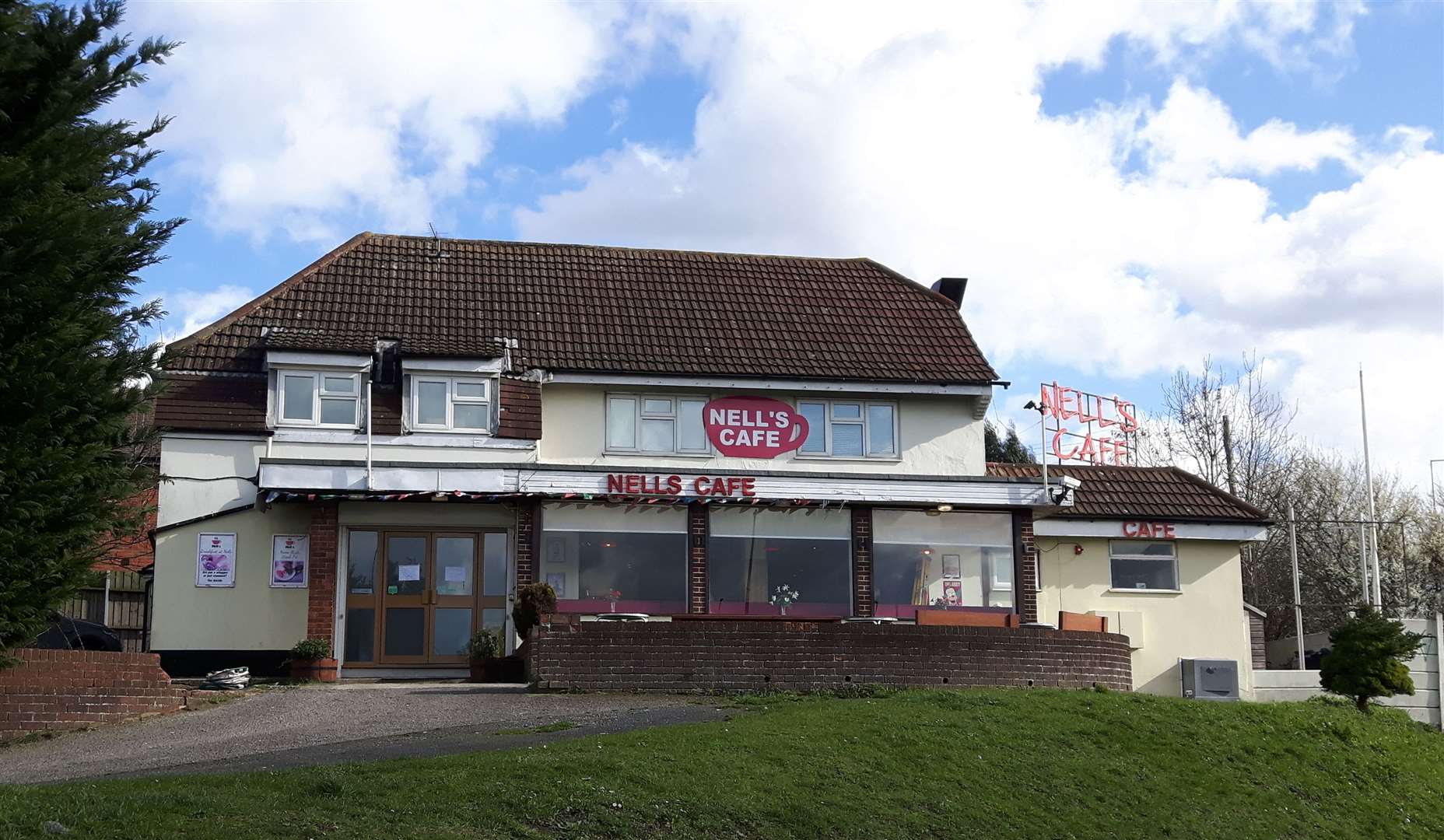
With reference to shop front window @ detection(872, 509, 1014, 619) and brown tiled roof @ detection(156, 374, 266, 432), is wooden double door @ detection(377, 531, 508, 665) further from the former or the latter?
shop front window @ detection(872, 509, 1014, 619)

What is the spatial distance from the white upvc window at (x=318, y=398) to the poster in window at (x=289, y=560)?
1.91 metres

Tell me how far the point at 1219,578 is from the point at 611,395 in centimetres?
1221

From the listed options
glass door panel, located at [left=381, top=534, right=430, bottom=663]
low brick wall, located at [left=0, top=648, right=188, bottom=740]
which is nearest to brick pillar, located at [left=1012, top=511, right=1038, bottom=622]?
glass door panel, located at [left=381, top=534, right=430, bottom=663]

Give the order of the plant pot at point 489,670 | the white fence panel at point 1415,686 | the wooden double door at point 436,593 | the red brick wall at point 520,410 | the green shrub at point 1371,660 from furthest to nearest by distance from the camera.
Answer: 1. the white fence panel at point 1415,686
2. the red brick wall at point 520,410
3. the wooden double door at point 436,593
4. the green shrub at point 1371,660
5. the plant pot at point 489,670

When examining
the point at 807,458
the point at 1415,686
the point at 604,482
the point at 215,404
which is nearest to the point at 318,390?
the point at 215,404

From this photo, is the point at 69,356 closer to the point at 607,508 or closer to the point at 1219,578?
the point at 607,508

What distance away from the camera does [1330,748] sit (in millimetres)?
19328

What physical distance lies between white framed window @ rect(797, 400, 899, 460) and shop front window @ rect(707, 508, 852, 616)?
1.56 m

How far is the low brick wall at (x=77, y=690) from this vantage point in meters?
15.9

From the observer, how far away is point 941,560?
26.2 meters

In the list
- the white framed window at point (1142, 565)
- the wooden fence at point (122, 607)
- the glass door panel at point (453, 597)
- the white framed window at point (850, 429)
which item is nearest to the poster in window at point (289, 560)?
the glass door panel at point (453, 597)

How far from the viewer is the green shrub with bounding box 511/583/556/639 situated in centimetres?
2117

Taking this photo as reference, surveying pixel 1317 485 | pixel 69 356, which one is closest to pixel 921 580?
pixel 69 356

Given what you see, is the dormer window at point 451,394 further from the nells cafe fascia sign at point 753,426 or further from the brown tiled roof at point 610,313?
the nells cafe fascia sign at point 753,426
